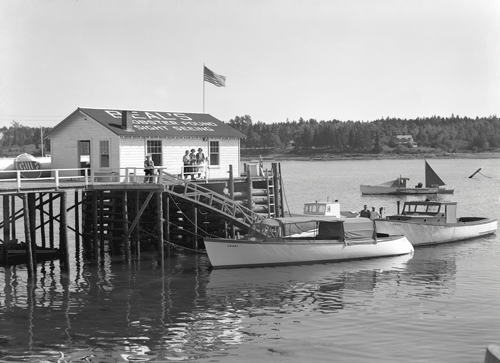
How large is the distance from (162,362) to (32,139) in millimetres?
181412

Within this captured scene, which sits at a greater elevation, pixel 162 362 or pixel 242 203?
pixel 242 203

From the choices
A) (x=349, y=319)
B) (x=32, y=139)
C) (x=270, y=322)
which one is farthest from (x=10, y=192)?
(x=32, y=139)

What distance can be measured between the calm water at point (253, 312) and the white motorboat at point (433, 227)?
10.5 ft

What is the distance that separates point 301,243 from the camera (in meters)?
32.5

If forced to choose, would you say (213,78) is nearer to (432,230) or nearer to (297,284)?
(432,230)

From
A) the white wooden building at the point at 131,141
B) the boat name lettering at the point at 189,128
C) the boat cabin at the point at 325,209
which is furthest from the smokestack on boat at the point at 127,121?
the boat cabin at the point at 325,209

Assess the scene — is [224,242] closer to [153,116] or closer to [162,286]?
[162,286]

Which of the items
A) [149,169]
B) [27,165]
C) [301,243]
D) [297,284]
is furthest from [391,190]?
[297,284]

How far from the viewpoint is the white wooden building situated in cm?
3594

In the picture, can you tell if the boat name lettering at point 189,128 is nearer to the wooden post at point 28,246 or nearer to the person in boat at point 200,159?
the person in boat at point 200,159

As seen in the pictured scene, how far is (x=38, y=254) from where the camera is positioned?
3431 centimetres

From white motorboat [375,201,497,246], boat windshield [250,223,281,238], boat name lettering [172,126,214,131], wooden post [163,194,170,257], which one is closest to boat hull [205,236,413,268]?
boat windshield [250,223,281,238]

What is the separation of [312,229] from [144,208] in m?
8.08

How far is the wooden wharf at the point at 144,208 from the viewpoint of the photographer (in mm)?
32188
